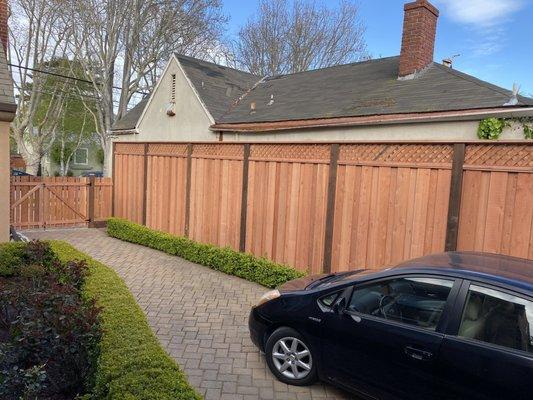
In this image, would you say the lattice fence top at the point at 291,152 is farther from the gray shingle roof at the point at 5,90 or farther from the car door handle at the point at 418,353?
the gray shingle roof at the point at 5,90

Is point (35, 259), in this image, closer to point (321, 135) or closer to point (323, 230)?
point (323, 230)

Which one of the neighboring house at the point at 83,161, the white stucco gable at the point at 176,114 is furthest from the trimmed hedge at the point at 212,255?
the neighboring house at the point at 83,161

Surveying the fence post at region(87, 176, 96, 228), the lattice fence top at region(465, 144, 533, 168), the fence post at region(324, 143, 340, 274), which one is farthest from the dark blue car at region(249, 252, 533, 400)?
the fence post at region(87, 176, 96, 228)

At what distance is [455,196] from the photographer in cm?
550

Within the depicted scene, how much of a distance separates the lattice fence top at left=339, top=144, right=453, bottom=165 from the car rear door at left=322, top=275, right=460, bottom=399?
2749 millimetres

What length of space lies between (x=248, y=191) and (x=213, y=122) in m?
6.56

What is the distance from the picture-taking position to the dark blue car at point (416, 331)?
2924 mm

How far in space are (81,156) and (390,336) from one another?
43.9 metres

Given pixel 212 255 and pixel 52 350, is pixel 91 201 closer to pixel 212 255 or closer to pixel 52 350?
pixel 212 255

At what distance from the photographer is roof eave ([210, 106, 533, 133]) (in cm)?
784

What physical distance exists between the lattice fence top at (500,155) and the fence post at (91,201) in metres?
11.1

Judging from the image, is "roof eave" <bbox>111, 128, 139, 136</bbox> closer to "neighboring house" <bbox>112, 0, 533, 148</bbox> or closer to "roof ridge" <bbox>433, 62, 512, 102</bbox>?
"neighboring house" <bbox>112, 0, 533, 148</bbox>

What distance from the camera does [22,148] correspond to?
2512 centimetres

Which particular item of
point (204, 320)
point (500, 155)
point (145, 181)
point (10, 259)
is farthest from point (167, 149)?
point (500, 155)
